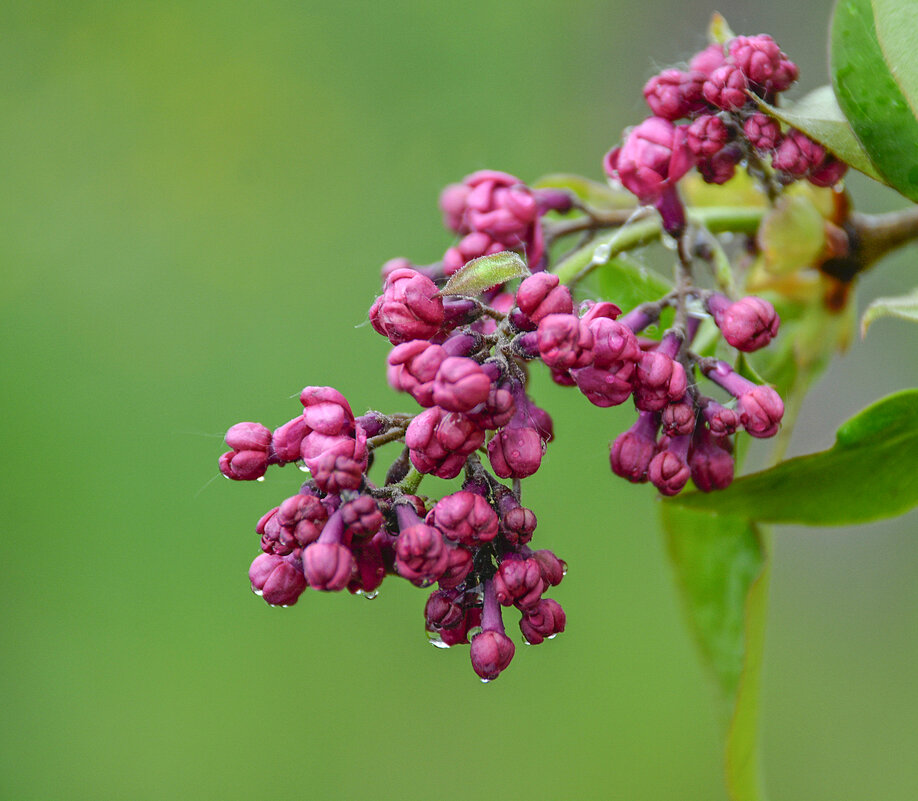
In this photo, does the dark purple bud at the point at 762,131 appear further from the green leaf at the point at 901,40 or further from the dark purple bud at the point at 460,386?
the dark purple bud at the point at 460,386

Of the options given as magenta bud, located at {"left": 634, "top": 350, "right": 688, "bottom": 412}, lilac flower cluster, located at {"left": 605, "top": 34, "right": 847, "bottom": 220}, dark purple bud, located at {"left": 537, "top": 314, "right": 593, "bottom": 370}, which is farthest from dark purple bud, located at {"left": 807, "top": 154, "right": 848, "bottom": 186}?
dark purple bud, located at {"left": 537, "top": 314, "right": 593, "bottom": 370}

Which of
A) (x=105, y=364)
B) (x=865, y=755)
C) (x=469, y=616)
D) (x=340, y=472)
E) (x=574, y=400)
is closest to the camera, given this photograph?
(x=340, y=472)

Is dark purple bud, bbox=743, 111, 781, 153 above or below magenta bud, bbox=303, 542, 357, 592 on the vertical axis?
above

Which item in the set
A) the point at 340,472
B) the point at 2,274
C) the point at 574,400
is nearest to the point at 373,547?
the point at 340,472

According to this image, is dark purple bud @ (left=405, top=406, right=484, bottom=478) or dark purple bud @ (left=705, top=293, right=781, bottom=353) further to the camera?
dark purple bud @ (left=705, top=293, right=781, bottom=353)

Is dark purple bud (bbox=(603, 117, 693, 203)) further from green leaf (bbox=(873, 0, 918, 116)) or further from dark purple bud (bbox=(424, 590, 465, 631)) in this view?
dark purple bud (bbox=(424, 590, 465, 631))

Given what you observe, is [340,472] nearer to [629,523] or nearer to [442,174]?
[629,523]

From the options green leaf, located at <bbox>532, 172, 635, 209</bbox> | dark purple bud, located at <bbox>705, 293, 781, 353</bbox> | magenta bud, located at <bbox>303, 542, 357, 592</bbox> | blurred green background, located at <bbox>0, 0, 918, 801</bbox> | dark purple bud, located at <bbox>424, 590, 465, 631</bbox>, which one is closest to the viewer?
magenta bud, located at <bbox>303, 542, 357, 592</bbox>
